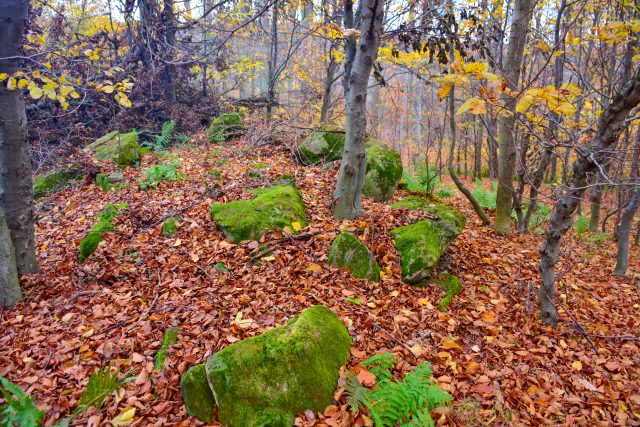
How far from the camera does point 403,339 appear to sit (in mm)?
3664

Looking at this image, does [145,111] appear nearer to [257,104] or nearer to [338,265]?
[257,104]

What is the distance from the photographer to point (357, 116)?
4.80 m

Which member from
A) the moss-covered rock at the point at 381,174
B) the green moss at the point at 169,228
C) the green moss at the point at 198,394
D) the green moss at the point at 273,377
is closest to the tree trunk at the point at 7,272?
the green moss at the point at 169,228

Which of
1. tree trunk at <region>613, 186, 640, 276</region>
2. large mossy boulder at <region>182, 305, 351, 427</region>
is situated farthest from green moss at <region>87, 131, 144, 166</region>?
tree trunk at <region>613, 186, 640, 276</region>

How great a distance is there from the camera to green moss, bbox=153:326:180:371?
123 inches

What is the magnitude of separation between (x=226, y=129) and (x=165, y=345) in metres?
8.25

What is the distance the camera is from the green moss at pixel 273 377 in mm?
2586

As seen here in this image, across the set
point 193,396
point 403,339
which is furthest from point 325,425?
point 403,339

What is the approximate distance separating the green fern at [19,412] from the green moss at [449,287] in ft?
12.4

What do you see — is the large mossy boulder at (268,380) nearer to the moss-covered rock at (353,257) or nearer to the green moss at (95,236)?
the moss-covered rock at (353,257)

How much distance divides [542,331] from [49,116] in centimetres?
1179

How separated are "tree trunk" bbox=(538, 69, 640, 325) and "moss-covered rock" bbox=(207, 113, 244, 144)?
8.37 metres

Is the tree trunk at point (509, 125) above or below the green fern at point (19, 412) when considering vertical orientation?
above

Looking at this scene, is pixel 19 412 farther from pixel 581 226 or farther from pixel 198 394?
pixel 581 226
